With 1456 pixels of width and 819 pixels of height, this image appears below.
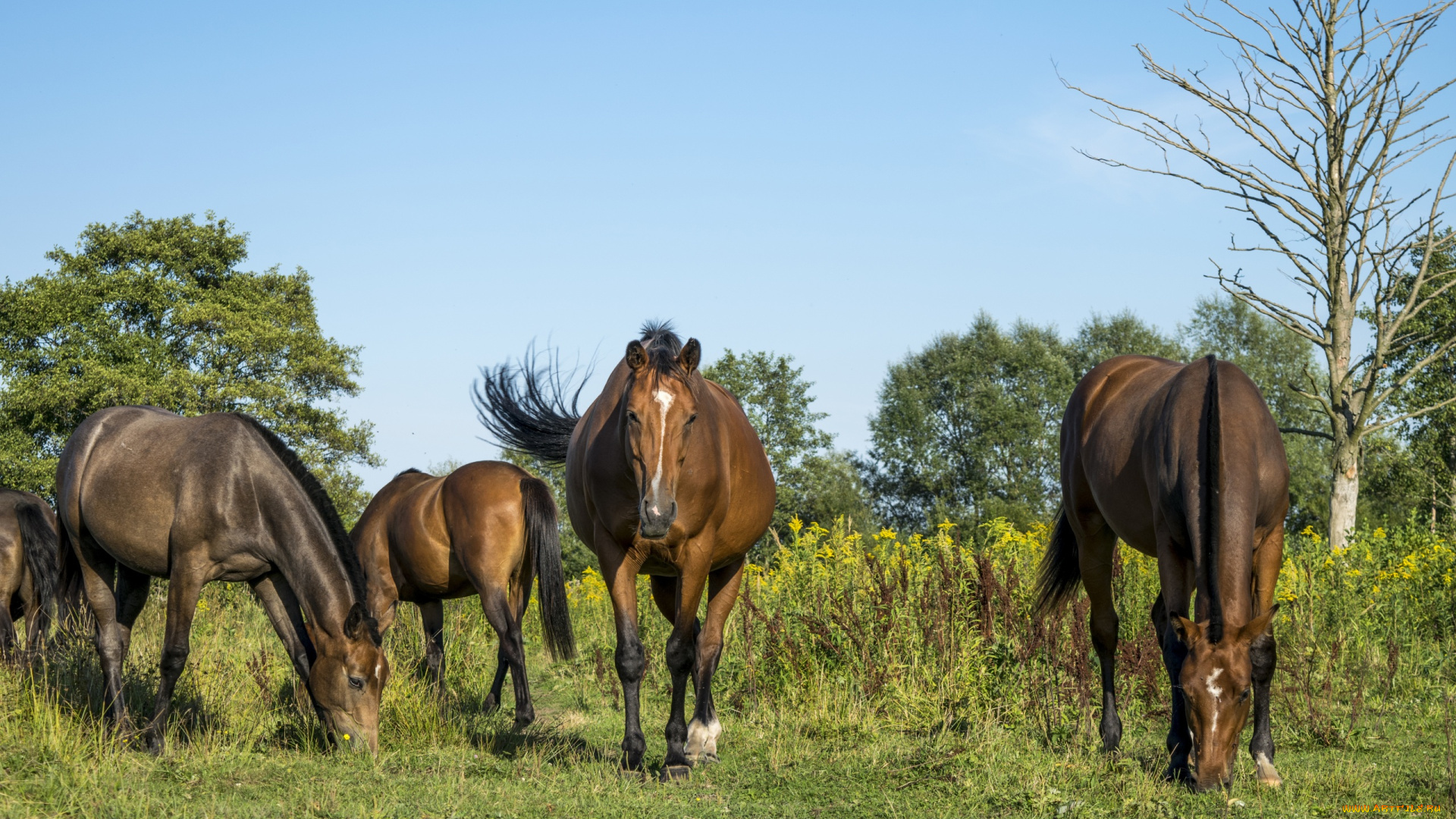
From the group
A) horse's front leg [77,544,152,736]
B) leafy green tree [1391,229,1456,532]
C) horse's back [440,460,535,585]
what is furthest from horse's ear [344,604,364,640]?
leafy green tree [1391,229,1456,532]

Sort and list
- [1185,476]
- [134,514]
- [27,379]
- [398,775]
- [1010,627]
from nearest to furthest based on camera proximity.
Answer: [1185,476] < [398,775] < [134,514] < [1010,627] < [27,379]

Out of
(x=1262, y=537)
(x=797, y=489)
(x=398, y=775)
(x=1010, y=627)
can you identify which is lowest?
(x=398, y=775)

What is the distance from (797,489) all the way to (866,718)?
37.3 m

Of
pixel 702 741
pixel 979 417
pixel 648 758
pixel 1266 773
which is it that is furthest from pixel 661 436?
pixel 979 417

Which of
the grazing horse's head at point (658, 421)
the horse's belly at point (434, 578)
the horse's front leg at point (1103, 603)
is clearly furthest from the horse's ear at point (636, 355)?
the horse's belly at point (434, 578)

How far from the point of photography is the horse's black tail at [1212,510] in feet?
14.8

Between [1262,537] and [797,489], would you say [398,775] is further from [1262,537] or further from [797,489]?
[797,489]

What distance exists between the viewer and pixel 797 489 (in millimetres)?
43938

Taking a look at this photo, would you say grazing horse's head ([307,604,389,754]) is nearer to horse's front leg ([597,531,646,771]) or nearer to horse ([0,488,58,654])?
horse's front leg ([597,531,646,771])

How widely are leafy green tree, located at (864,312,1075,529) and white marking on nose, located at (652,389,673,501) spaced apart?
41.4 metres

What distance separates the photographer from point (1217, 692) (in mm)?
4344

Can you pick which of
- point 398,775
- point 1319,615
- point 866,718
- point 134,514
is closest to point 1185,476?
point 866,718

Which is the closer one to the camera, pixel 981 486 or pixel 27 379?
pixel 27 379

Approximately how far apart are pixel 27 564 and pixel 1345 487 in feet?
51.5
